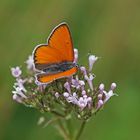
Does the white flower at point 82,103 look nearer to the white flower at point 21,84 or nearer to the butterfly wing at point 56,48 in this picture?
the butterfly wing at point 56,48

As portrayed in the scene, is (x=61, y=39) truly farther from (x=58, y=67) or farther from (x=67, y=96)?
(x=67, y=96)

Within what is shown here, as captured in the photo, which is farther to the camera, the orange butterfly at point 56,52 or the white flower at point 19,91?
the white flower at point 19,91

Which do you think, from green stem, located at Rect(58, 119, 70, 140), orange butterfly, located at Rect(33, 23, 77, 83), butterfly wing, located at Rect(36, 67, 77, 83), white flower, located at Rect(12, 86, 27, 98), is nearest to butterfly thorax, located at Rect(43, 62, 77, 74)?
orange butterfly, located at Rect(33, 23, 77, 83)

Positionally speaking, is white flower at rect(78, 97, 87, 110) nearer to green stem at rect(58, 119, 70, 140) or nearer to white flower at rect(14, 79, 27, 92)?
green stem at rect(58, 119, 70, 140)

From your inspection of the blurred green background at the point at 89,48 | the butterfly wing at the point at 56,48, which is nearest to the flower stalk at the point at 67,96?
the butterfly wing at the point at 56,48

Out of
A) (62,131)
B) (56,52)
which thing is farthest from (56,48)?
(62,131)

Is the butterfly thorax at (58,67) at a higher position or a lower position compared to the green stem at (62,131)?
higher

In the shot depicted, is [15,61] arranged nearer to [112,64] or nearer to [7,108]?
[7,108]
